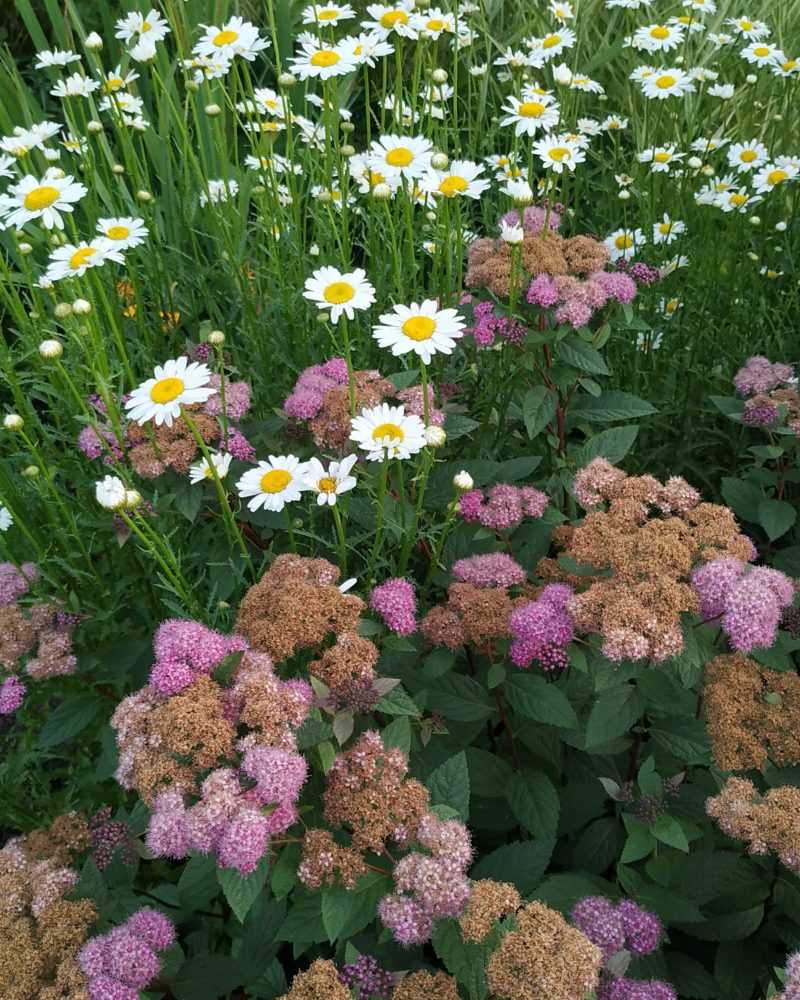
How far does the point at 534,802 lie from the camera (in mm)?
1878

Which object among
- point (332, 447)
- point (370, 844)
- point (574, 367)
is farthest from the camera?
point (574, 367)

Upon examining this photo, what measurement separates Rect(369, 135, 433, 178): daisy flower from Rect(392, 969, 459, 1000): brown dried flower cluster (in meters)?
2.13

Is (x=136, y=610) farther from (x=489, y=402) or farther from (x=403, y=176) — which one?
(x=403, y=176)

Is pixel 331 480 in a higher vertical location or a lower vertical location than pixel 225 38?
lower

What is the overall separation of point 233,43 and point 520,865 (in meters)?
2.79

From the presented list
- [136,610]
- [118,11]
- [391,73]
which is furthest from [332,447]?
[118,11]

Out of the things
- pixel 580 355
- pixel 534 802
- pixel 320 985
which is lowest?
pixel 534 802

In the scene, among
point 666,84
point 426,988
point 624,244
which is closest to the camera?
point 426,988

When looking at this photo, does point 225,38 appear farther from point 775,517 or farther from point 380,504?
point 775,517

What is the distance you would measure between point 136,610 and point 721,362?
8.23ft

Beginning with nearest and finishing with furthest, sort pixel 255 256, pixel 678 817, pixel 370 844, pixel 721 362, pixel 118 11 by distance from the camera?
1. pixel 370 844
2. pixel 678 817
3. pixel 721 362
4. pixel 255 256
5. pixel 118 11

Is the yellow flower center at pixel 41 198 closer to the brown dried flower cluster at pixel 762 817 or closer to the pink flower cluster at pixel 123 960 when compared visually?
the pink flower cluster at pixel 123 960

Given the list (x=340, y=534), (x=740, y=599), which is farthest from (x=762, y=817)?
(x=340, y=534)

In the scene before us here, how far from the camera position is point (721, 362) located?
140 inches
